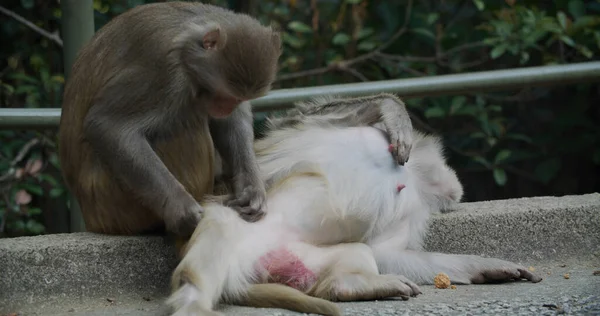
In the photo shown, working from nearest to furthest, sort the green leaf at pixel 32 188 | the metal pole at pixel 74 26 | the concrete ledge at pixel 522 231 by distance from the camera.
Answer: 1. the concrete ledge at pixel 522 231
2. the metal pole at pixel 74 26
3. the green leaf at pixel 32 188

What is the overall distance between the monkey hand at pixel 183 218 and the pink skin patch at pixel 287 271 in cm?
32

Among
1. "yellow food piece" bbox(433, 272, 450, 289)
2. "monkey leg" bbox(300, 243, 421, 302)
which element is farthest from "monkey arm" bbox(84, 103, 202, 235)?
"yellow food piece" bbox(433, 272, 450, 289)

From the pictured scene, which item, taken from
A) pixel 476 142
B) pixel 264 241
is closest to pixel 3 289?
pixel 264 241

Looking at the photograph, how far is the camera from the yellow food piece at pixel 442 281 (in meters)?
4.04

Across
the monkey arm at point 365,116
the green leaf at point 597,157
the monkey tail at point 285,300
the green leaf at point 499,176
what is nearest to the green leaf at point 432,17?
the green leaf at point 499,176

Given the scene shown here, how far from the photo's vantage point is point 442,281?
405 centimetres

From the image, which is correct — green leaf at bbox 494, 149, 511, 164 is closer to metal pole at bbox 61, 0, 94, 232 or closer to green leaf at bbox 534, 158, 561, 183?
green leaf at bbox 534, 158, 561, 183

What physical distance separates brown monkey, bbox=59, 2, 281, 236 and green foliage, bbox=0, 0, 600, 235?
7.92ft

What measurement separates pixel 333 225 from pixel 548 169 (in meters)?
3.36

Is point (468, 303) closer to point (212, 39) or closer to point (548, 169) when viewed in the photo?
point (212, 39)

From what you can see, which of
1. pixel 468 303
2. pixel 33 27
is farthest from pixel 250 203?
pixel 33 27

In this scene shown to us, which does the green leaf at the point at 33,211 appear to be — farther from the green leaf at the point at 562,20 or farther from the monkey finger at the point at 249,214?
the green leaf at the point at 562,20

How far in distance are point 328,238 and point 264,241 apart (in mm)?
310

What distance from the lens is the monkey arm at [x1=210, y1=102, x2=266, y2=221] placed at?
407 centimetres
